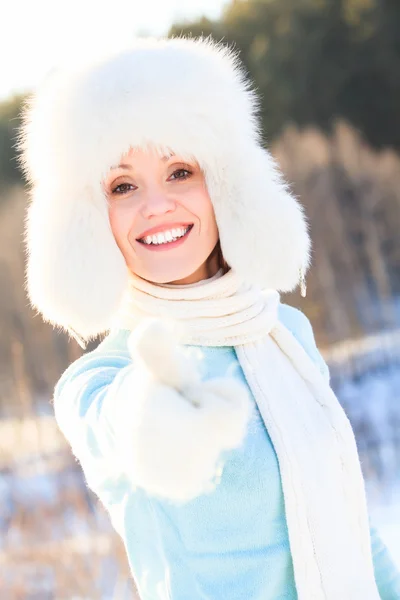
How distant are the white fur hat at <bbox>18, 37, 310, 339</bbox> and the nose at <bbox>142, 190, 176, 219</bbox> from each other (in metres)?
0.05

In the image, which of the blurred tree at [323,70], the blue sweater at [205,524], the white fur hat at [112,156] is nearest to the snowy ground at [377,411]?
the blue sweater at [205,524]

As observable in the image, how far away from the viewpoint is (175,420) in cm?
80

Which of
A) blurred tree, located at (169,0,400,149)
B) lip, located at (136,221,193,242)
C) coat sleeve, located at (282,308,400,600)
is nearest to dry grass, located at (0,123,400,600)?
blurred tree, located at (169,0,400,149)

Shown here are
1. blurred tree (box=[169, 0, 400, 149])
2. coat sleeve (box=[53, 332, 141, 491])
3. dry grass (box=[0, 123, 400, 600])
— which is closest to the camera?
coat sleeve (box=[53, 332, 141, 491])

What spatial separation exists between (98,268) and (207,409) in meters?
0.36

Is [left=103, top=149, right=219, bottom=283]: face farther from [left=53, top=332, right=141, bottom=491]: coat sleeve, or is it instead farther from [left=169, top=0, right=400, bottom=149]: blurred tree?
[left=169, top=0, right=400, bottom=149]: blurred tree

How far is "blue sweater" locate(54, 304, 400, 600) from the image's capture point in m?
1.08

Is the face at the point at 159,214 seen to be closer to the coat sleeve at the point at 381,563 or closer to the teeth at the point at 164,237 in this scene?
the teeth at the point at 164,237

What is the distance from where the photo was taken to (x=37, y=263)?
114cm

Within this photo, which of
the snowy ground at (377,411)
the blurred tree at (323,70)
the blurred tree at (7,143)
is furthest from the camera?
the blurred tree at (323,70)

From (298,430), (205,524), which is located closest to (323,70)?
(298,430)

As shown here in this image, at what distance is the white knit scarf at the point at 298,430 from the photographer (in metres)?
1.13

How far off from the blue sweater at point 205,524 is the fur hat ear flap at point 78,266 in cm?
6

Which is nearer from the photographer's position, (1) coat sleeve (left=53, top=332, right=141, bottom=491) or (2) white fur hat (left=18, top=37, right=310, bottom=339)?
(1) coat sleeve (left=53, top=332, right=141, bottom=491)
